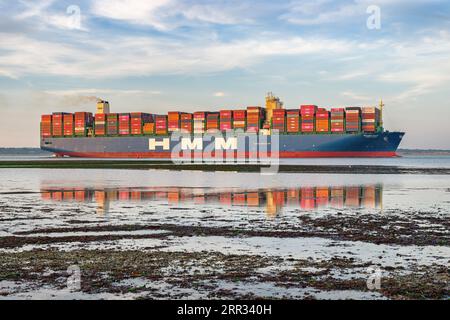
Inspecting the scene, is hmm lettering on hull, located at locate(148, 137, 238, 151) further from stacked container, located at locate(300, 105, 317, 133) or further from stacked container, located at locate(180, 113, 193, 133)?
stacked container, located at locate(300, 105, 317, 133)

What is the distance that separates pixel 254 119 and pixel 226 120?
7.37 meters

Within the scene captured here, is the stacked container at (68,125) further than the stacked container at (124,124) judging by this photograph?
Yes

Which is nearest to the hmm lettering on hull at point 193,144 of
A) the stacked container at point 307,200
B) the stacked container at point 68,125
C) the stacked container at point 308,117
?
the stacked container at point 308,117

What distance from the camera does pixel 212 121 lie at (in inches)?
5581

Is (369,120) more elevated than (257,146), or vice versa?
(369,120)

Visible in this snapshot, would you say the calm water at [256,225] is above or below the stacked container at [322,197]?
above

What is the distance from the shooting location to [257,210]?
22969mm

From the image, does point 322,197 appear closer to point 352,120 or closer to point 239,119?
point 352,120

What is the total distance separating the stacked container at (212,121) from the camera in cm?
14112

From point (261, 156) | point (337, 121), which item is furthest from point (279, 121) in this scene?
point (337, 121)

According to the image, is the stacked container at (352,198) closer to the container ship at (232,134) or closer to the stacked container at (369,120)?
the container ship at (232,134)

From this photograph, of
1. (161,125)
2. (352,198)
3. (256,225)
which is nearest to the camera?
(256,225)

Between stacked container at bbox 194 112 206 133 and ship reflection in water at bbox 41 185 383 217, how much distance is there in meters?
109
